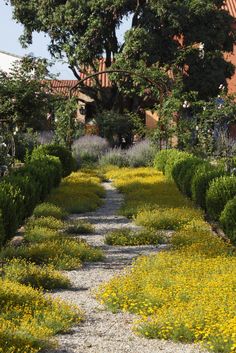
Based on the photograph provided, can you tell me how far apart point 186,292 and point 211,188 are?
525cm

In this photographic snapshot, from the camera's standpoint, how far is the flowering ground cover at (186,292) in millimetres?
6262

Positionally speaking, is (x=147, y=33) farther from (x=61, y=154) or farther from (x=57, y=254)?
(x=57, y=254)

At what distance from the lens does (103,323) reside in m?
6.93

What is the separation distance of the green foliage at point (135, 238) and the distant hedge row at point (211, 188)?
1.09 m

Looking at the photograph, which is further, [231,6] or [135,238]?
[231,6]

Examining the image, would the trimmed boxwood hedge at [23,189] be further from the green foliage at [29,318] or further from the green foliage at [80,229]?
the green foliage at [29,318]

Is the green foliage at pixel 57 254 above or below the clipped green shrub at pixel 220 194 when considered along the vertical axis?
below

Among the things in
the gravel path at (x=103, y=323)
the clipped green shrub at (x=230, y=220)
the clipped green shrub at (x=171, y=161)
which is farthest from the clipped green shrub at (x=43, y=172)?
the clipped green shrub at (x=230, y=220)

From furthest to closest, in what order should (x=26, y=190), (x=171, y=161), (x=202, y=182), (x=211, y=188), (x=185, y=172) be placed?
1. (x=171, y=161)
2. (x=185, y=172)
3. (x=202, y=182)
4. (x=211, y=188)
5. (x=26, y=190)

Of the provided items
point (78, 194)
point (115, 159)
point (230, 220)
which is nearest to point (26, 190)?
point (230, 220)

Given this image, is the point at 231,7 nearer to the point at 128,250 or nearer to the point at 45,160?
the point at 45,160

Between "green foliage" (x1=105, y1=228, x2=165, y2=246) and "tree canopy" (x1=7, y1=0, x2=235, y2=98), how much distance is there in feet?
62.3

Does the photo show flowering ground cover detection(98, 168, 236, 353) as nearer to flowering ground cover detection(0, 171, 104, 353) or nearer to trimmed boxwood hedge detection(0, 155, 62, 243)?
flowering ground cover detection(0, 171, 104, 353)

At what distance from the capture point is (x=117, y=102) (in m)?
34.6
